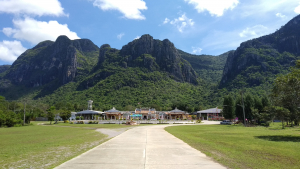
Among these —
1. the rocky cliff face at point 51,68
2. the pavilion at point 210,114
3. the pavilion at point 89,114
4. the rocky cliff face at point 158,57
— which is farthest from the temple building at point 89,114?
the rocky cliff face at point 51,68

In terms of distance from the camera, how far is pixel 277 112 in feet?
65.9

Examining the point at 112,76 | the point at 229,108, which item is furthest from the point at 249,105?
the point at 112,76

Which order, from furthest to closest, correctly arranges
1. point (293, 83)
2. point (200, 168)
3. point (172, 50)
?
point (172, 50)
point (293, 83)
point (200, 168)

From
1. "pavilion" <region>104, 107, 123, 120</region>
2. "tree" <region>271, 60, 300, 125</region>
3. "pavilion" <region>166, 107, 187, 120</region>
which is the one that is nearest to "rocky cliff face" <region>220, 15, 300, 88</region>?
"pavilion" <region>166, 107, 187, 120</region>

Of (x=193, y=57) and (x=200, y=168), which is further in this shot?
(x=193, y=57)

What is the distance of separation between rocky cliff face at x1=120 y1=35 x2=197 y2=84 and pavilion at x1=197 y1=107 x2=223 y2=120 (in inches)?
2527

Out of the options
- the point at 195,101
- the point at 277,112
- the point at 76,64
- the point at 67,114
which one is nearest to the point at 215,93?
the point at 195,101

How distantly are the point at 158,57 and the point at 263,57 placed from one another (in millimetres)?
70248

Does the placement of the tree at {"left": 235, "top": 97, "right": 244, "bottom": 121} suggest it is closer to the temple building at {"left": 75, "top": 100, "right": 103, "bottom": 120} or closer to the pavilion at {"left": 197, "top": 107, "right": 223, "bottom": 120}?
the pavilion at {"left": 197, "top": 107, "right": 223, "bottom": 120}

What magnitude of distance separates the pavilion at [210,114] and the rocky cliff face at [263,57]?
39.5 metres

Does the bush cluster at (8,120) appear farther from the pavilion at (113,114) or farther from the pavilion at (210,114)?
the pavilion at (210,114)

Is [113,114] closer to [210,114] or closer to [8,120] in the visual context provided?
[8,120]

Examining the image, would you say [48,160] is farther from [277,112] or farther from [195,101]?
[195,101]

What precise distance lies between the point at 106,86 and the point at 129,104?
1010 inches
